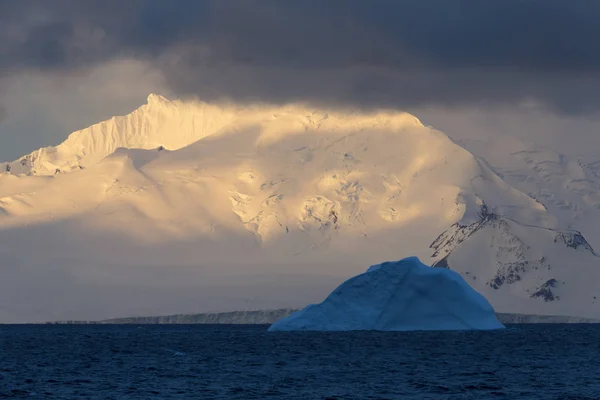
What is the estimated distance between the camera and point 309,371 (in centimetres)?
12625

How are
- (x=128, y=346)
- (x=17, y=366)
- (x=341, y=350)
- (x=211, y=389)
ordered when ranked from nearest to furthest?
(x=211, y=389)
(x=17, y=366)
(x=341, y=350)
(x=128, y=346)

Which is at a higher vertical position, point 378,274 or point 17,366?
point 378,274

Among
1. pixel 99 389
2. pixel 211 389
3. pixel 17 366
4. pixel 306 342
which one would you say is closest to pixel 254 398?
pixel 211 389

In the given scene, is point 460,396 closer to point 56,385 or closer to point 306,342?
point 56,385

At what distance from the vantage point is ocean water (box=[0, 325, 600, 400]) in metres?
104

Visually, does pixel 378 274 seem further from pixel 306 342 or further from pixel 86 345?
pixel 86 345

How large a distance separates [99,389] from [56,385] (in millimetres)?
5637

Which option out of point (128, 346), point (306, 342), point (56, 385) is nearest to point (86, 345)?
point (128, 346)

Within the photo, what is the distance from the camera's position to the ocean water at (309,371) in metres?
104

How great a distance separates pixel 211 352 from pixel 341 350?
51.1 feet

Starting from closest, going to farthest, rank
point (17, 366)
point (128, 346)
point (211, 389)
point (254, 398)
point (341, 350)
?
point (254, 398)
point (211, 389)
point (17, 366)
point (341, 350)
point (128, 346)

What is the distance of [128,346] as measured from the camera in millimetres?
187875

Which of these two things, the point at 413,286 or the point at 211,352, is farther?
the point at 413,286

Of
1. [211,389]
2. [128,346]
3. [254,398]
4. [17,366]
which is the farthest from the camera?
[128,346]
